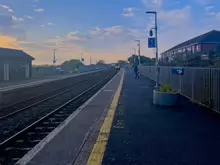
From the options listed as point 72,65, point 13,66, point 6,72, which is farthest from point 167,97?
point 72,65

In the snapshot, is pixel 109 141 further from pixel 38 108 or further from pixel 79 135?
pixel 38 108

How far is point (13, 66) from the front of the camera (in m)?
41.0

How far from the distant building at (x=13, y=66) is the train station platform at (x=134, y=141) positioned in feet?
102

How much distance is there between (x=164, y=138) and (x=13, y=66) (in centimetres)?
3779

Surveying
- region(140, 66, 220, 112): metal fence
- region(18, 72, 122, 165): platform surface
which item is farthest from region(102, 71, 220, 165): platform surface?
region(140, 66, 220, 112): metal fence

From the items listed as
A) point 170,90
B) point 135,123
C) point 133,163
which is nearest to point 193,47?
point 170,90

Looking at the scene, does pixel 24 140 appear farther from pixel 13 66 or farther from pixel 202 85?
pixel 13 66

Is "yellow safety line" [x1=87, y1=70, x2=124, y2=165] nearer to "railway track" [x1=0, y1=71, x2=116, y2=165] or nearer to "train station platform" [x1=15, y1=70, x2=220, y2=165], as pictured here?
"train station platform" [x1=15, y1=70, x2=220, y2=165]

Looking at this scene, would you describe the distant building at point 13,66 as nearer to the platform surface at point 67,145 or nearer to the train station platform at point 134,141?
the train station platform at point 134,141

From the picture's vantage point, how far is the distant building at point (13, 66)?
38.2 meters

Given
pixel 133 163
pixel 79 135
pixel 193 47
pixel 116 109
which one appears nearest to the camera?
pixel 133 163

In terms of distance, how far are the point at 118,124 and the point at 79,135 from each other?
1500mm

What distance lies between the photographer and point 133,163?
5074mm

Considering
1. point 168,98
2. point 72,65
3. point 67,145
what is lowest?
point 67,145
